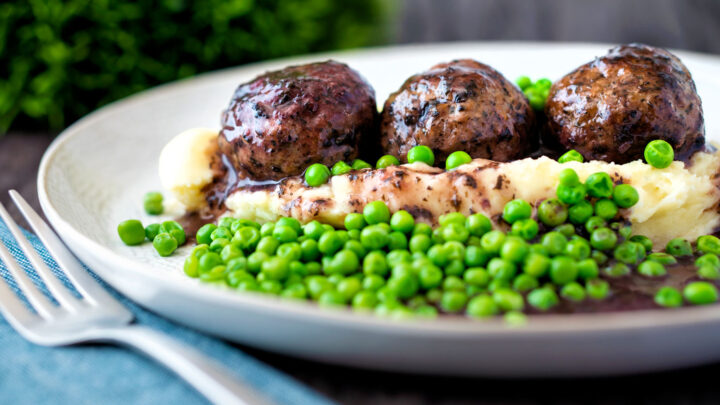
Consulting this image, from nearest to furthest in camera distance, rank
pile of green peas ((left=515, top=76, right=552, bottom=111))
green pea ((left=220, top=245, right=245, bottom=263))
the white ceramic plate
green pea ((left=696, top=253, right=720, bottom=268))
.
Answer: the white ceramic plate, green pea ((left=696, top=253, right=720, bottom=268)), green pea ((left=220, top=245, right=245, bottom=263)), pile of green peas ((left=515, top=76, right=552, bottom=111))

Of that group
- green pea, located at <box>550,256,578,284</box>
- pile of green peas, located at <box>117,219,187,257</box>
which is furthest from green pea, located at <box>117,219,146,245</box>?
green pea, located at <box>550,256,578,284</box>

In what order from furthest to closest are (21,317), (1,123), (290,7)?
1. (290,7)
2. (1,123)
3. (21,317)

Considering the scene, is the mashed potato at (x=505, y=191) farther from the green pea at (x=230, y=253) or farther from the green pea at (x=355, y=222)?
the green pea at (x=230, y=253)

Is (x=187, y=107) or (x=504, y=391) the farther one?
(x=187, y=107)

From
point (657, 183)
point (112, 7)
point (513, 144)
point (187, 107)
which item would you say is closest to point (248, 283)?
point (513, 144)

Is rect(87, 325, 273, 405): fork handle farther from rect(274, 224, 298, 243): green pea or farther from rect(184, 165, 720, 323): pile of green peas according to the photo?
rect(274, 224, 298, 243): green pea

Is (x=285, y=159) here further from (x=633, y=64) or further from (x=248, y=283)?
(x=633, y=64)
